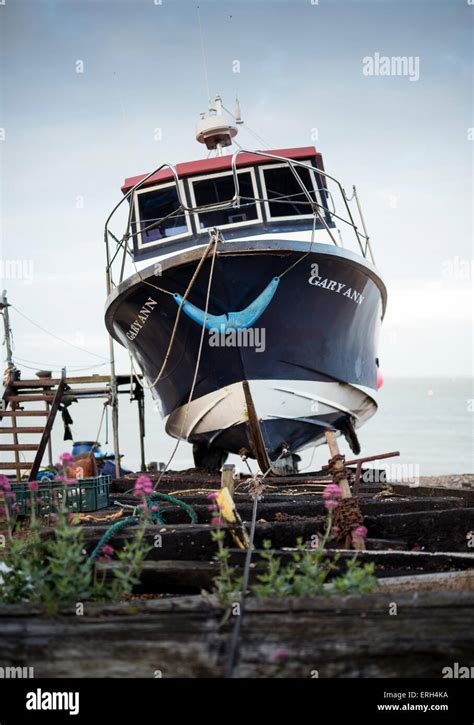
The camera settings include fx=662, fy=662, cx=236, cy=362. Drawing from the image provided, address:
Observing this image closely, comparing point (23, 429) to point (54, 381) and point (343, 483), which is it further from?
point (343, 483)

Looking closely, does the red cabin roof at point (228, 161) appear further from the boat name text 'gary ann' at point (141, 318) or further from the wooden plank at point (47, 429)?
the wooden plank at point (47, 429)

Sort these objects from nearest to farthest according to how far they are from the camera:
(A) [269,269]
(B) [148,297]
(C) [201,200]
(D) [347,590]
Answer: (D) [347,590], (A) [269,269], (B) [148,297], (C) [201,200]

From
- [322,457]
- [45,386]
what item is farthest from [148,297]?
[322,457]

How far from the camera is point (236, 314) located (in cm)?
939

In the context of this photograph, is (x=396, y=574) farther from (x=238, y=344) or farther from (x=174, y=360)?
Result: (x=174, y=360)

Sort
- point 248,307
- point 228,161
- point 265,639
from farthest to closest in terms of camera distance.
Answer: point 228,161, point 248,307, point 265,639

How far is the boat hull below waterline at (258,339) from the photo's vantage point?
9266 millimetres

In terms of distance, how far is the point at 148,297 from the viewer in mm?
9867

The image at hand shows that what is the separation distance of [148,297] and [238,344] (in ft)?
5.12

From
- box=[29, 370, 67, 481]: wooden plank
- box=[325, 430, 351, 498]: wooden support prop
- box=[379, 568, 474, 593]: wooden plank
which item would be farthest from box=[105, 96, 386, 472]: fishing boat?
box=[379, 568, 474, 593]: wooden plank

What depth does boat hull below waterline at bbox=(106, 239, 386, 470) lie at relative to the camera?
30.4ft

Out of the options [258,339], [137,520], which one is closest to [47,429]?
[258,339]

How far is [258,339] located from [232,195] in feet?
9.93

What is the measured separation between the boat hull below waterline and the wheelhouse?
1.52 meters
